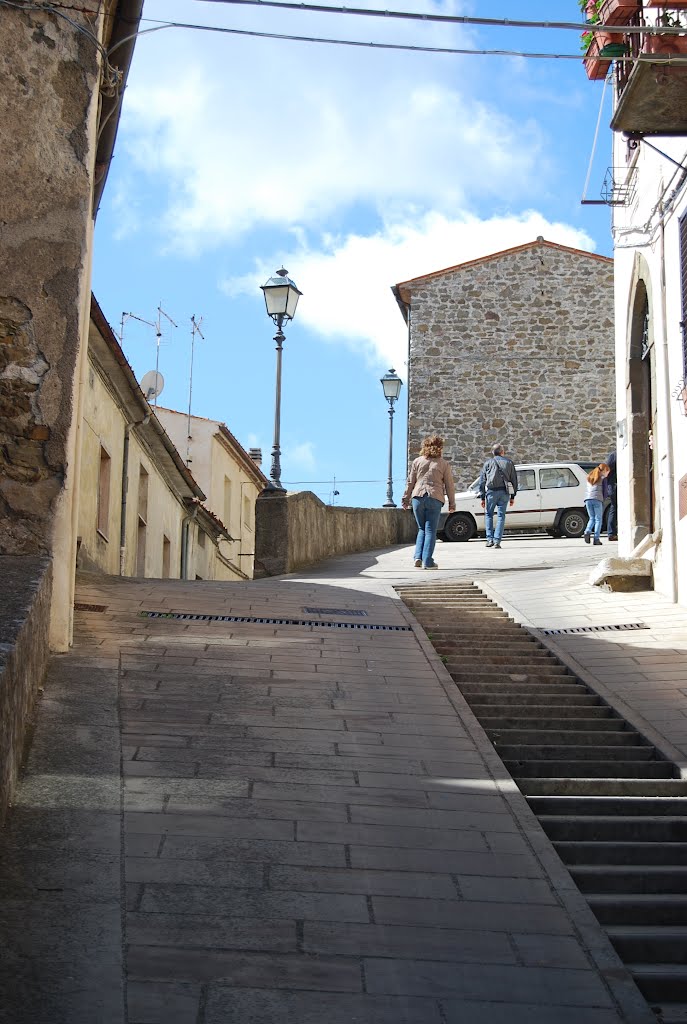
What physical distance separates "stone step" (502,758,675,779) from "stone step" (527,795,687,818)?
653 mm

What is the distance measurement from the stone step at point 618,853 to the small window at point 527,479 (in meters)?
19.9

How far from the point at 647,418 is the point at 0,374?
856cm

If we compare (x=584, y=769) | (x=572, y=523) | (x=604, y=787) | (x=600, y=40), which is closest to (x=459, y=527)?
(x=572, y=523)

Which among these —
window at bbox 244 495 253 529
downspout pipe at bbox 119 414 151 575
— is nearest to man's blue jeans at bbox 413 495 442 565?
downspout pipe at bbox 119 414 151 575

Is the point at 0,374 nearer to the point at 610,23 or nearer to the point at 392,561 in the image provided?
the point at 610,23

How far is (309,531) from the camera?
18891mm

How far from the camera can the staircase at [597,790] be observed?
4.46 meters

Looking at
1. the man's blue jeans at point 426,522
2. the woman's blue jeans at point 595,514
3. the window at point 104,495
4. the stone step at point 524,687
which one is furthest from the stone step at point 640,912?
the woman's blue jeans at point 595,514

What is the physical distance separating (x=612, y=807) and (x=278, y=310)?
11.8 m

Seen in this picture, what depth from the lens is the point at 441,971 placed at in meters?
3.99

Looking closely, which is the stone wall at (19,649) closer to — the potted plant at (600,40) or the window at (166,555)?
the potted plant at (600,40)

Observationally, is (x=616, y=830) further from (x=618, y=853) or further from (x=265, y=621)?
(x=265, y=621)

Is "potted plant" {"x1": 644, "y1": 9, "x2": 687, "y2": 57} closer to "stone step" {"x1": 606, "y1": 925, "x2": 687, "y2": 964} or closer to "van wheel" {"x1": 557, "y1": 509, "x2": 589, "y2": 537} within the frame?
"stone step" {"x1": 606, "y1": 925, "x2": 687, "y2": 964}

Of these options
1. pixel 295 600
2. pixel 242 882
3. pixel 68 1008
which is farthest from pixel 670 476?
pixel 68 1008
